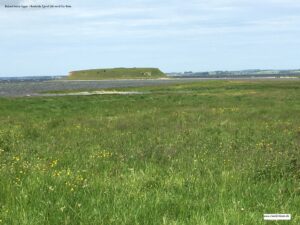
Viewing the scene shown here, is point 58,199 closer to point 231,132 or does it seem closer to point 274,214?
point 274,214

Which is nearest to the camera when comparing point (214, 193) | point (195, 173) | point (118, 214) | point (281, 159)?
point (118, 214)

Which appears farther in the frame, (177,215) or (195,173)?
(195,173)

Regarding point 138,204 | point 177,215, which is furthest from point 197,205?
point 138,204

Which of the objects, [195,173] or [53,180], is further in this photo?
[195,173]

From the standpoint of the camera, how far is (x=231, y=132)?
18.2 metres

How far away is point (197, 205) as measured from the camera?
Answer: 7027 millimetres

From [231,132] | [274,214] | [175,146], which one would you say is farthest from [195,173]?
[231,132]

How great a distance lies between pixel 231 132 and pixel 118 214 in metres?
12.5

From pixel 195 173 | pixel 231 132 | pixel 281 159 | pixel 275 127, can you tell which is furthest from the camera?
pixel 275 127

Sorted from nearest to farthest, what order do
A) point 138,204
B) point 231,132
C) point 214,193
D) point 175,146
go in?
point 138,204
point 214,193
point 175,146
point 231,132

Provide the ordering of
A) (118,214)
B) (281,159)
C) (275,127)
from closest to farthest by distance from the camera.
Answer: (118,214)
(281,159)
(275,127)

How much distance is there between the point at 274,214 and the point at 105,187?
122 inches

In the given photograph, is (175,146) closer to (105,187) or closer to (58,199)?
(105,187)

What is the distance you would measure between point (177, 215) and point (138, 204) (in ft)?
2.22
